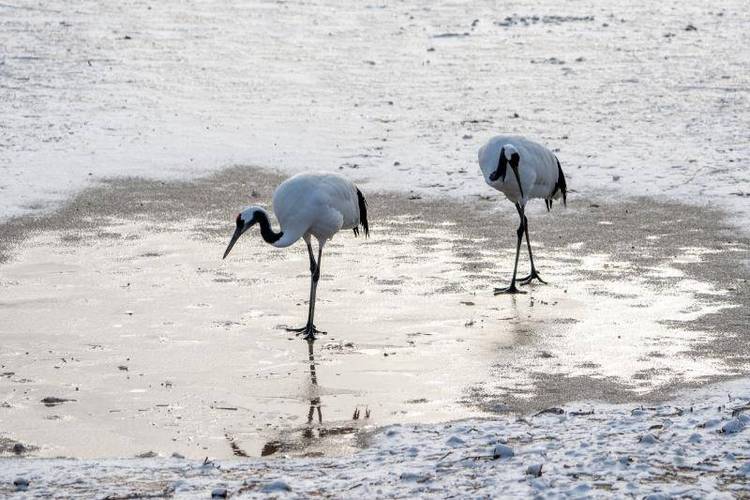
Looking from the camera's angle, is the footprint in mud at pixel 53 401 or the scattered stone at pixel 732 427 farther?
the footprint in mud at pixel 53 401

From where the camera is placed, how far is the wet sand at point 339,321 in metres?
7.99

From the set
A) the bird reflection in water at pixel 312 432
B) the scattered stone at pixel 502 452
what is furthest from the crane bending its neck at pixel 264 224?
the scattered stone at pixel 502 452

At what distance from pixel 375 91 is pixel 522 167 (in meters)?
6.82

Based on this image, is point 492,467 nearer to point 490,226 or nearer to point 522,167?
point 522,167

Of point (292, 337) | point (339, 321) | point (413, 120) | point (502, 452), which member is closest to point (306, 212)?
point (339, 321)

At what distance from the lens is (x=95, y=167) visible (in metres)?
14.8

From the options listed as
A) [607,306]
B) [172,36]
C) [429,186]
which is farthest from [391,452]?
[172,36]

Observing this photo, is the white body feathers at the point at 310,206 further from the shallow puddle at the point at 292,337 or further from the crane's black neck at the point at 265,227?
the shallow puddle at the point at 292,337

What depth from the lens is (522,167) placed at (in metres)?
11.8

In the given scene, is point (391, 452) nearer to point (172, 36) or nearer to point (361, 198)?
point (361, 198)

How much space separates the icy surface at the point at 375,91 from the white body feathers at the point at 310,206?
12.5 feet

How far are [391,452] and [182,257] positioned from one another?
16.5ft

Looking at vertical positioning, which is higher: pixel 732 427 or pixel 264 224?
pixel 264 224

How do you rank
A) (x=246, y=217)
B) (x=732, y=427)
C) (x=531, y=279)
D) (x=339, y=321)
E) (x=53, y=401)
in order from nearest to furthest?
(x=732, y=427) → (x=53, y=401) → (x=246, y=217) → (x=339, y=321) → (x=531, y=279)
